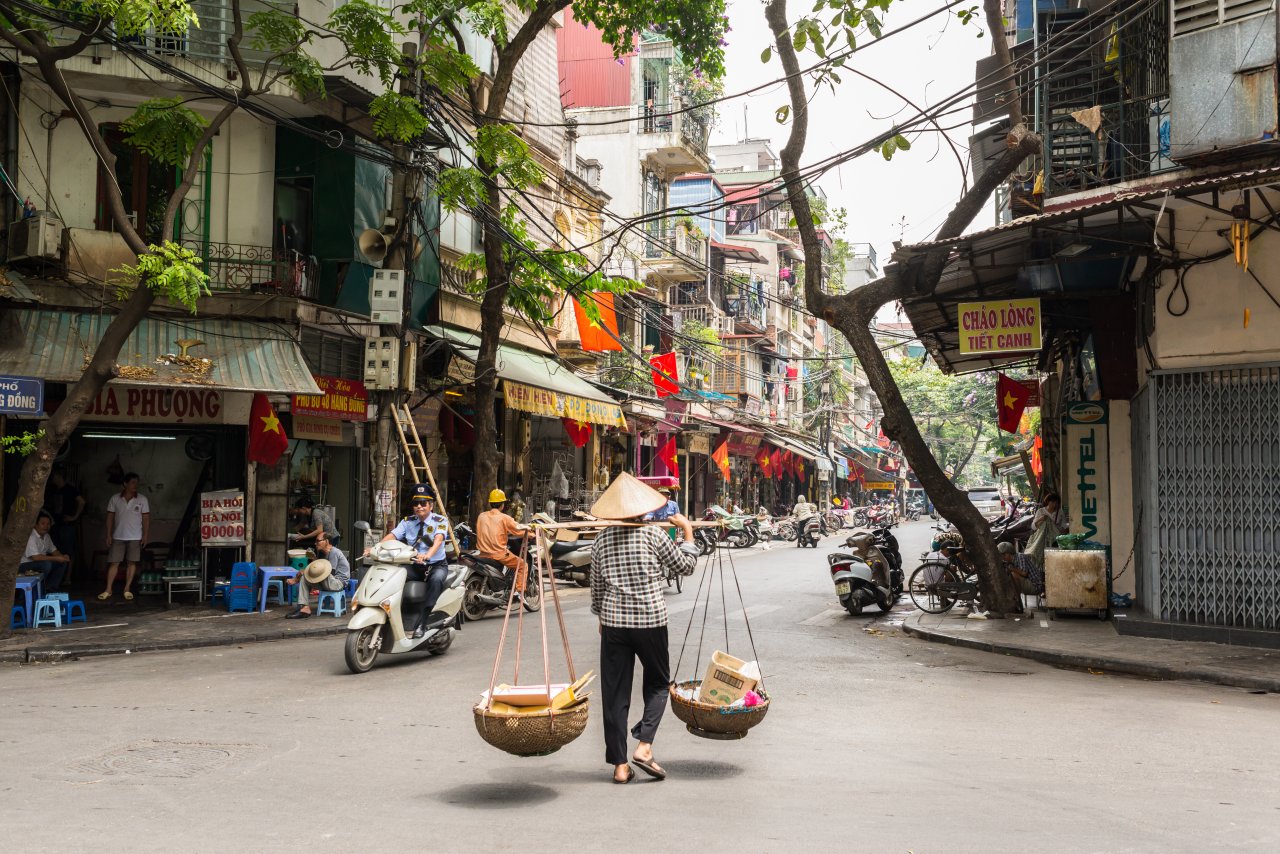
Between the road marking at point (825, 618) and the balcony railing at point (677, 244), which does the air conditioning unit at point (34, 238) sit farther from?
the balcony railing at point (677, 244)

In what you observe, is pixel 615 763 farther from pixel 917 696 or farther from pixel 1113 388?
pixel 1113 388

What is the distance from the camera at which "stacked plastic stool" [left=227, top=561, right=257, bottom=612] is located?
592 inches

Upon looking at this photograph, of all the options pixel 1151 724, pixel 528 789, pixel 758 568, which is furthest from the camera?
pixel 758 568

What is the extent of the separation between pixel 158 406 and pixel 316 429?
7.47ft

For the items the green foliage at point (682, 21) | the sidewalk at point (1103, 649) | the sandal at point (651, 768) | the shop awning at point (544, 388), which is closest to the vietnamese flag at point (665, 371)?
the shop awning at point (544, 388)

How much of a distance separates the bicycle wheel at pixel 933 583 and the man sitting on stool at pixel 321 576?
7.65m

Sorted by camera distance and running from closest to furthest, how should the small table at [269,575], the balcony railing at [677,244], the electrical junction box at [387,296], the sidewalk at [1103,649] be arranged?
the sidewalk at [1103,649]
the small table at [269,575]
the electrical junction box at [387,296]
the balcony railing at [677,244]

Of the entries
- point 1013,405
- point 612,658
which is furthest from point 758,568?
point 612,658

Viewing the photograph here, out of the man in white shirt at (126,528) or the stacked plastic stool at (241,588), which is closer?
the stacked plastic stool at (241,588)

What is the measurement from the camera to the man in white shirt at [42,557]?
13.7 meters

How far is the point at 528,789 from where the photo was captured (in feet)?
20.0

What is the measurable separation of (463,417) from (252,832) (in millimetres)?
16301

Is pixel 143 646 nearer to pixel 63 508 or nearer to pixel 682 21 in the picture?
pixel 63 508

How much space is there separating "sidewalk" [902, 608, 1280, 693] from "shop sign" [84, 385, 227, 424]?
33.4ft
